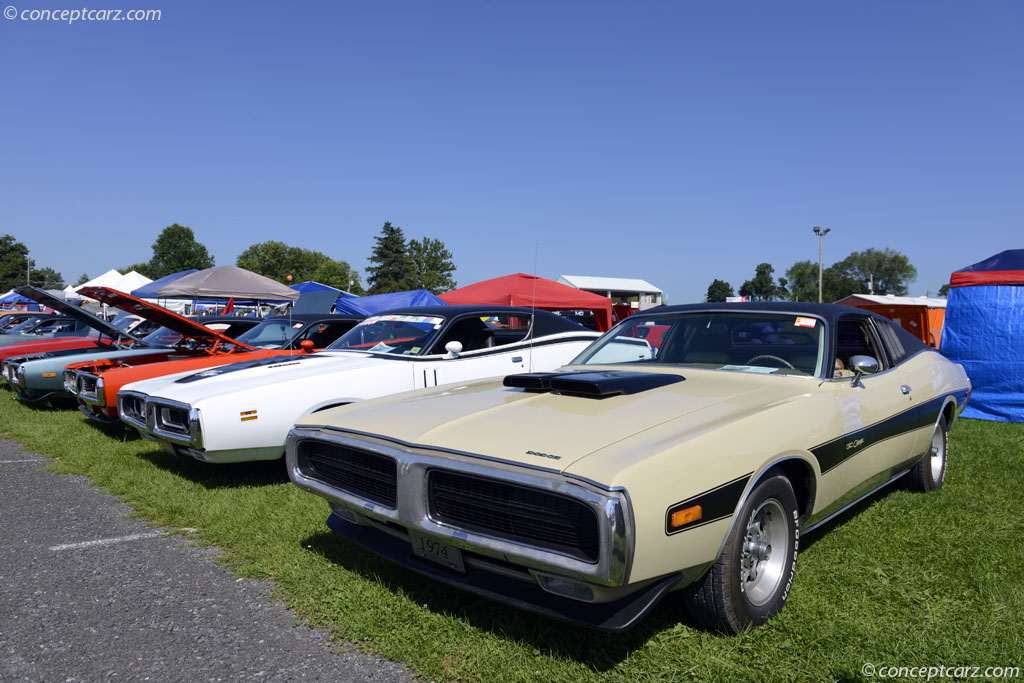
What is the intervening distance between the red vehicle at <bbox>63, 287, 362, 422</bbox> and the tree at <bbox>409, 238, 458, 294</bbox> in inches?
2809

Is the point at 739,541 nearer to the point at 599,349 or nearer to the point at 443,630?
the point at 443,630

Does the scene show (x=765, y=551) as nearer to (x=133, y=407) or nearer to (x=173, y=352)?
(x=133, y=407)

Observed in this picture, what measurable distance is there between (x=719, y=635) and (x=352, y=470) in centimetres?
170

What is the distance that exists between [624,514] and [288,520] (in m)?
2.80

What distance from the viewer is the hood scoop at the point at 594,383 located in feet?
9.77

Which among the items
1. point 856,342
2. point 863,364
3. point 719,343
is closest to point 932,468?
point 856,342

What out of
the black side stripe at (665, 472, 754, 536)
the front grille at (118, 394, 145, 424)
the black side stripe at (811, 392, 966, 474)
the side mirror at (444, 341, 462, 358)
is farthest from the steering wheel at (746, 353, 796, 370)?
the front grille at (118, 394, 145, 424)

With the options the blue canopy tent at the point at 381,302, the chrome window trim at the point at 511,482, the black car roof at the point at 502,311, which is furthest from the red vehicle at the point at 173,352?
the blue canopy tent at the point at 381,302

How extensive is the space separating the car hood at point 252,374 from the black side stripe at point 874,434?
11.4 feet

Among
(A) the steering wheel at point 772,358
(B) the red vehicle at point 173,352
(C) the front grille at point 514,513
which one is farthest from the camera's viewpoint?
(B) the red vehicle at point 173,352

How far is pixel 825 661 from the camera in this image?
2412mm

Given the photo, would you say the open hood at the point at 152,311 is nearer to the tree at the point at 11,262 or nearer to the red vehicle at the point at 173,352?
the red vehicle at the point at 173,352

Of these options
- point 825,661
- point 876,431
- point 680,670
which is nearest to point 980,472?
point 876,431

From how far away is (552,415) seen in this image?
2.70 m
